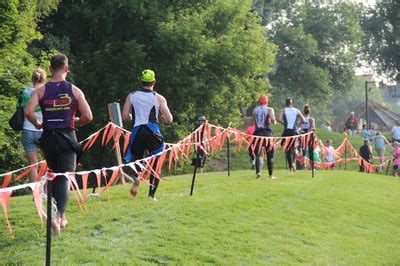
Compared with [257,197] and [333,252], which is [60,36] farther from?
[333,252]

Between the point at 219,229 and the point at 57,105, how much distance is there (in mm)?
2946

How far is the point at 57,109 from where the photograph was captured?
23.5 ft

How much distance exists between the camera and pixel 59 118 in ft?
23.6

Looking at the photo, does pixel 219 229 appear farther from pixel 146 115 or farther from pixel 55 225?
pixel 55 225

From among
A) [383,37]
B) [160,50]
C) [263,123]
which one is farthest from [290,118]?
[383,37]

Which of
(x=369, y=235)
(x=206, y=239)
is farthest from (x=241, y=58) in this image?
(x=206, y=239)

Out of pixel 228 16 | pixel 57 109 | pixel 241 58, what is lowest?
pixel 57 109

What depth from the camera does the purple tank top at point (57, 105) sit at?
7.14 m

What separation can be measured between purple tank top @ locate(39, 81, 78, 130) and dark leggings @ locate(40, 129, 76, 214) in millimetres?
104

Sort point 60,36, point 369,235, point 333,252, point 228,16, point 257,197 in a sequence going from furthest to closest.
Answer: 1. point 228,16
2. point 60,36
3. point 257,197
4. point 369,235
5. point 333,252

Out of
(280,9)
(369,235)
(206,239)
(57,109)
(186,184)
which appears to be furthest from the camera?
(280,9)

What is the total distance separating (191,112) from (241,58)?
347 cm

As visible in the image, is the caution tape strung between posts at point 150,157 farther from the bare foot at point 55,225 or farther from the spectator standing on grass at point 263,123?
the bare foot at point 55,225

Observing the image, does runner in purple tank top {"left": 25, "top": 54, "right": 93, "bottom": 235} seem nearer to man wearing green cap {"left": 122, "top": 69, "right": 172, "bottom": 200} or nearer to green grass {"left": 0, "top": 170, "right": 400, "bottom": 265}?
green grass {"left": 0, "top": 170, "right": 400, "bottom": 265}
